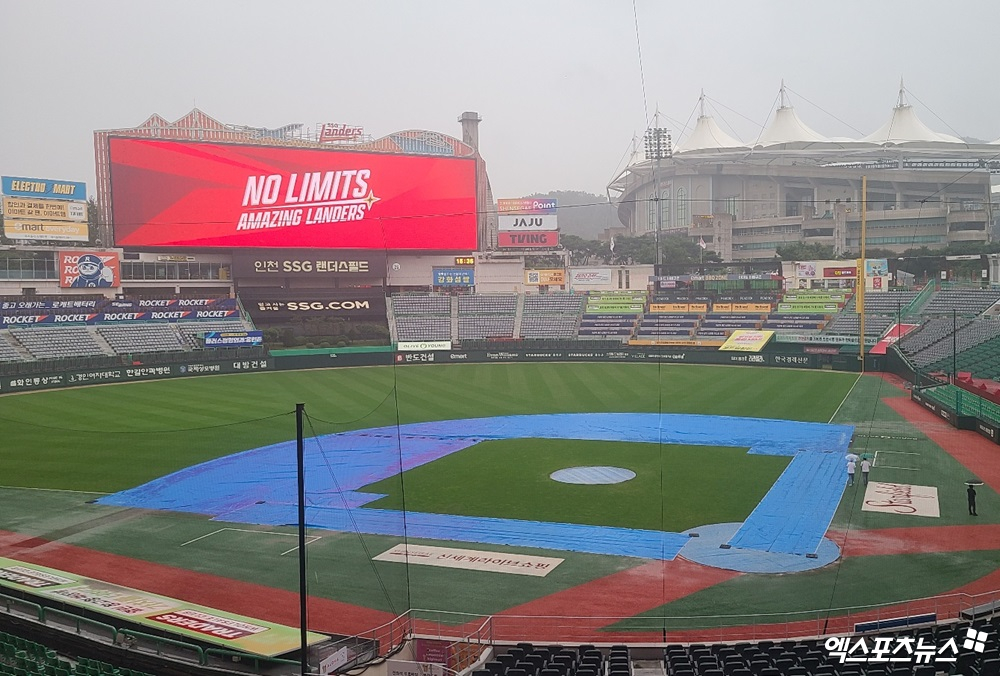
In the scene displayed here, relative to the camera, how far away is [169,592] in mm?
13594

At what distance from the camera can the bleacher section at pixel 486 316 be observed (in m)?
57.6

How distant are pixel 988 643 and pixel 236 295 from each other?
52.6 meters

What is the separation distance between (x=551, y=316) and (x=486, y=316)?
4.42m

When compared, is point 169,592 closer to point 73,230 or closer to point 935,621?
point 935,621

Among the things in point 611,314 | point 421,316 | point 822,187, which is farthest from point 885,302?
point 822,187

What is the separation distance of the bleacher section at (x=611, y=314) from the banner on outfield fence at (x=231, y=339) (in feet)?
65.9

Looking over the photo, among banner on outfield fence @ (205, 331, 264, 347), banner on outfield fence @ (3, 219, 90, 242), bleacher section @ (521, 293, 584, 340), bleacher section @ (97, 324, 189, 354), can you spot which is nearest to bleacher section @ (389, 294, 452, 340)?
bleacher section @ (521, 293, 584, 340)

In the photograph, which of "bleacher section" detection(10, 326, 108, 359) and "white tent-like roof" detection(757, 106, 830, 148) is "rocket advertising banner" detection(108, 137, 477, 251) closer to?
"bleacher section" detection(10, 326, 108, 359)

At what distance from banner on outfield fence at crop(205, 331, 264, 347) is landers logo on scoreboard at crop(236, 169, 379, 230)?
24.9 ft

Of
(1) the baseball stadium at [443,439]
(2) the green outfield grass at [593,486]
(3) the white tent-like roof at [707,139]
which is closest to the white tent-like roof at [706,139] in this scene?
(3) the white tent-like roof at [707,139]

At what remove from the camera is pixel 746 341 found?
50375 mm

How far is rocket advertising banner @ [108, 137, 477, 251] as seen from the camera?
51750mm

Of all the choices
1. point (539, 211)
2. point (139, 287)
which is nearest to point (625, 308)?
point (539, 211)

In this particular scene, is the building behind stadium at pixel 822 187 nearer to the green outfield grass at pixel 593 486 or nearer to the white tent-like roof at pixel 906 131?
the white tent-like roof at pixel 906 131
